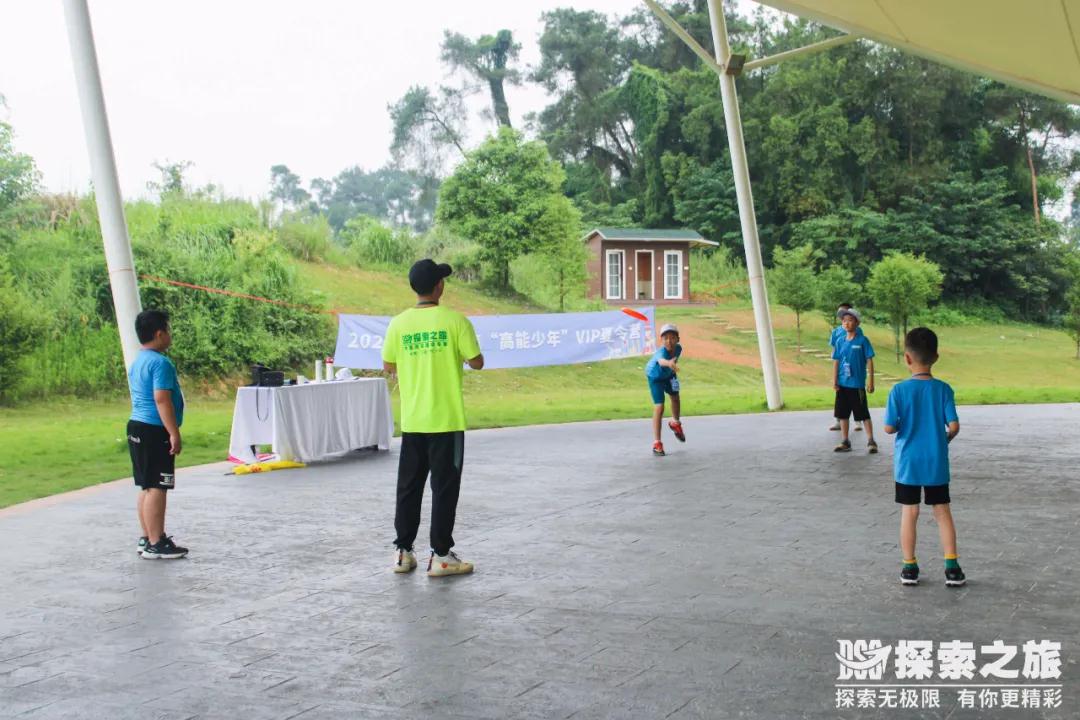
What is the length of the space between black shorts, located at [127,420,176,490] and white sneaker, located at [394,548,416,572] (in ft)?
5.72

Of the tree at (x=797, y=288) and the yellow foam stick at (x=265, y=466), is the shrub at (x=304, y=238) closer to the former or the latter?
the tree at (x=797, y=288)

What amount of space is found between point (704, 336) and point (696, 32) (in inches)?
903

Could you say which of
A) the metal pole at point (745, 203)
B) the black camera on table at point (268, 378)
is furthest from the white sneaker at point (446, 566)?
the metal pole at point (745, 203)

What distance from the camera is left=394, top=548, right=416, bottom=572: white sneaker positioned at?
6921 millimetres

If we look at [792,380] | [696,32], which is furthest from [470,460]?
[696,32]

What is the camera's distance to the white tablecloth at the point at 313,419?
1247 centimetres

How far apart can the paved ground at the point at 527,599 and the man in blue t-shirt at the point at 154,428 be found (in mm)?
234

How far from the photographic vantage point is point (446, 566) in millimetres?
6801

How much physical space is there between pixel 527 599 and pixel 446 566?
32.4 inches

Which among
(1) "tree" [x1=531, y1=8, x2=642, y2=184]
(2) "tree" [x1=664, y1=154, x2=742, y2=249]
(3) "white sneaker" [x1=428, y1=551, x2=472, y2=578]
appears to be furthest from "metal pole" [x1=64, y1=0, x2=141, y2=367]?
(1) "tree" [x1=531, y1=8, x2=642, y2=184]

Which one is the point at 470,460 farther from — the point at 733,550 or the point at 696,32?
the point at 696,32

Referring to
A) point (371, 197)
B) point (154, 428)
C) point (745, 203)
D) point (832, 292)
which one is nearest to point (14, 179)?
point (745, 203)

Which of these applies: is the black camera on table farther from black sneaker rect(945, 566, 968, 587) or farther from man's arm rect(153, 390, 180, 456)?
black sneaker rect(945, 566, 968, 587)

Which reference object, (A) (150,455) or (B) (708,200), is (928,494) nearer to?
(A) (150,455)
